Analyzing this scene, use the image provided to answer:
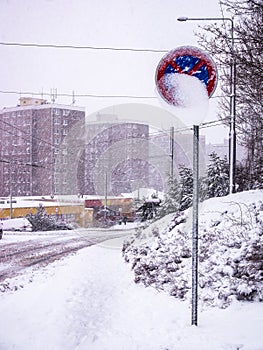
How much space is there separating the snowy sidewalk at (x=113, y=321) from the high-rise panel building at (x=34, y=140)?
10.8 feet

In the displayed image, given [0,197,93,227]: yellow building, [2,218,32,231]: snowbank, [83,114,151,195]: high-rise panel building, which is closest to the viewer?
[83,114,151,195]: high-rise panel building

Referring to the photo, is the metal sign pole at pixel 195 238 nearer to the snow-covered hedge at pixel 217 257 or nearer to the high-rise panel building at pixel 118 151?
the snow-covered hedge at pixel 217 257

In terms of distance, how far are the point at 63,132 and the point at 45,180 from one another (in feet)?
6.37

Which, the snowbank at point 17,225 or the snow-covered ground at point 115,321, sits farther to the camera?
the snowbank at point 17,225

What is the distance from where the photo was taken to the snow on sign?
3.84 meters

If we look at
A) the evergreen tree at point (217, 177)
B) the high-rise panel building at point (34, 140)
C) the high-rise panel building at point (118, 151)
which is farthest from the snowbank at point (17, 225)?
the evergreen tree at point (217, 177)

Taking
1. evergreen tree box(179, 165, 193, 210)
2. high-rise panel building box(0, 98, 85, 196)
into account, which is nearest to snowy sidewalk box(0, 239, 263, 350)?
high-rise panel building box(0, 98, 85, 196)

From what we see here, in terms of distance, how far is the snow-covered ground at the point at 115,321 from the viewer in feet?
12.4

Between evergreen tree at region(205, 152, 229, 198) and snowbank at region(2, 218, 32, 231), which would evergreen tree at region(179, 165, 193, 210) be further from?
snowbank at region(2, 218, 32, 231)

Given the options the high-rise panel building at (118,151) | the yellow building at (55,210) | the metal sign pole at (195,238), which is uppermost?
the high-rise panel building at (118,151)

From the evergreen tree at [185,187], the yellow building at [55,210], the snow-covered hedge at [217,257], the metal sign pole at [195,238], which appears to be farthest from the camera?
the yellow building at [55,210]

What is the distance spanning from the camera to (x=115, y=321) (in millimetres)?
4582

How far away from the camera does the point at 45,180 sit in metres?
11.2

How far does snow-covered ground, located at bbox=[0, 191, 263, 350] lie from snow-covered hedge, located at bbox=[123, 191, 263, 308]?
195 mm
